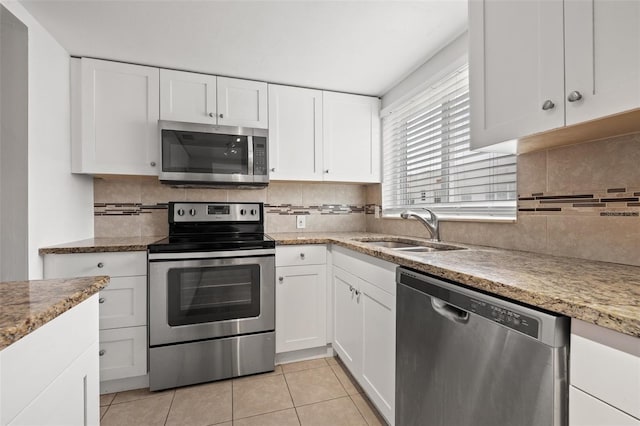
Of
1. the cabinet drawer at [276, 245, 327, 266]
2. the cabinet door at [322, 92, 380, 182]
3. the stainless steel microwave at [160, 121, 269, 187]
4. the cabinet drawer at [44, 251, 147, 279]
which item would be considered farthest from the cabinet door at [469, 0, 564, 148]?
the cabinet drawer at [44, 251, 147, 279]

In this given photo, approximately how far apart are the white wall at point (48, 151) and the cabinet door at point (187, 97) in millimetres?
583

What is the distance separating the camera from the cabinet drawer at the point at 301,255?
217 centimetres

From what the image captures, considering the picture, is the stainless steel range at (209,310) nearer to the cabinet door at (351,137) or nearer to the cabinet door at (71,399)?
the cabinet door at (351,137)

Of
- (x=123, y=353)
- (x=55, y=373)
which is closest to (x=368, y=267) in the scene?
(x=55, y=373)

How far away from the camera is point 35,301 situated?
0.63m

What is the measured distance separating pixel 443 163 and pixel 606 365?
159 centimetres

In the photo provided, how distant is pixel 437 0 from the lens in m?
1.50

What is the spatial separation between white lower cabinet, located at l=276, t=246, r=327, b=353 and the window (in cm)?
88

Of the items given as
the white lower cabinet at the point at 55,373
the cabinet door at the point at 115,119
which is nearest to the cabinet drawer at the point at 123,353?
the cabinet door at the point at 115,119

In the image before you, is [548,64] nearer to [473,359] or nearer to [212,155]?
[473,359]

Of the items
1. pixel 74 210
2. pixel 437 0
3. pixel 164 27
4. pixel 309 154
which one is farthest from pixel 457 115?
pixel 74 210

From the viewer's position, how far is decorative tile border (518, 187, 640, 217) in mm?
1103

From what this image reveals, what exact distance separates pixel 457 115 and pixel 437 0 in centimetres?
65

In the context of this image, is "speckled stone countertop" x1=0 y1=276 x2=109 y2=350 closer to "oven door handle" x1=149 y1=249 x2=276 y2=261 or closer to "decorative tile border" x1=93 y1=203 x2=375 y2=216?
"oven door handle" x1=149 y1=249 x2=276 y2=261
